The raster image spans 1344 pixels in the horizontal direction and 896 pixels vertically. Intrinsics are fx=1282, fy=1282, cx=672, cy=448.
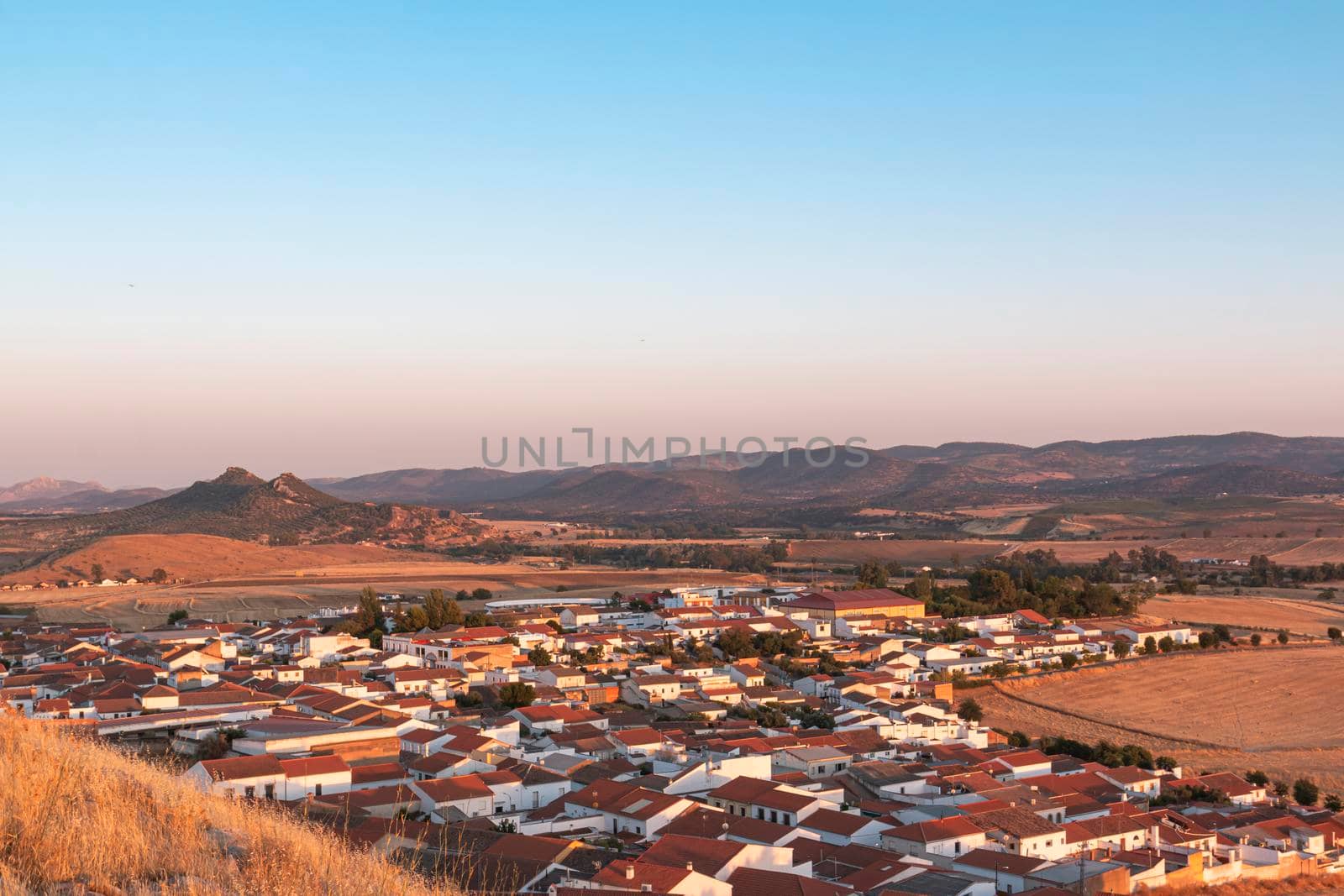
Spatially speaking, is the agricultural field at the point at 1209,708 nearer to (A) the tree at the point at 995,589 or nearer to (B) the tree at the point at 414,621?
(A) the tree at the point at 995,589

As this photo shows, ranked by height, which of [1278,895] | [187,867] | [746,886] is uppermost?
[187,867]

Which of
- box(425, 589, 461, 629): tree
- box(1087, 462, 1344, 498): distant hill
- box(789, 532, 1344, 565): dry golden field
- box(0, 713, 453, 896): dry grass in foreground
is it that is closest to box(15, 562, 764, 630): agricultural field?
box(425, 589, 461, 629): tree

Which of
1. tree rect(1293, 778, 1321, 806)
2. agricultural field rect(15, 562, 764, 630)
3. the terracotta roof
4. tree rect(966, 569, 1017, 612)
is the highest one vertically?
the terracotta roof

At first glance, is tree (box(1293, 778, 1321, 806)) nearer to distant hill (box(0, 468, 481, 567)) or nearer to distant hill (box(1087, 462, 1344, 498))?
distant hill (box(0, 468, 481, 567))

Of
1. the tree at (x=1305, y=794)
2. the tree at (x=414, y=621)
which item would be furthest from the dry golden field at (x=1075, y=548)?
the tree at (x=1305, y=794)

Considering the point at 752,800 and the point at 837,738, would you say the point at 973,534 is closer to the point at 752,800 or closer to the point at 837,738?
the point at 837,738

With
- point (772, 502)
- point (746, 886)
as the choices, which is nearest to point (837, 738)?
point (746, 886)

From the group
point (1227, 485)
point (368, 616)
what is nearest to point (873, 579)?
point (368, 616)
